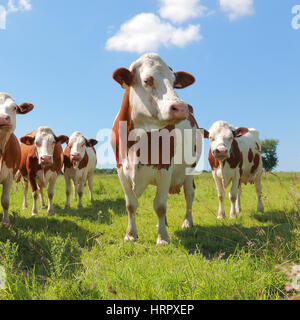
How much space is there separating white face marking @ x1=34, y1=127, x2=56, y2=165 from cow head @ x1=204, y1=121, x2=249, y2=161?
4.13 m

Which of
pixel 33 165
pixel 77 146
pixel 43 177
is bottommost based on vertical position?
pixel 43 177

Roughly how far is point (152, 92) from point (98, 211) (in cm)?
498

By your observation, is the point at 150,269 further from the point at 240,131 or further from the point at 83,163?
the point at 83,163

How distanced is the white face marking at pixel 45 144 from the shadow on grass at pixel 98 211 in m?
1.59

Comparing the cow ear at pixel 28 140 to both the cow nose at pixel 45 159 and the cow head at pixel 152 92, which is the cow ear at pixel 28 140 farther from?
the cow head at pixel 152 92

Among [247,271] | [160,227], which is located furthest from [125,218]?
[247,271]

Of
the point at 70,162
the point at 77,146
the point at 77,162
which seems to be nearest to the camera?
the point at 77,146

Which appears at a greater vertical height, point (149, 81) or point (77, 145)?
point (149, 81)

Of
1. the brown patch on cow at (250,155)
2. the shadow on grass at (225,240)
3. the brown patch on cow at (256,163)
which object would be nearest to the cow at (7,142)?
the shadow on grass at (225,240)

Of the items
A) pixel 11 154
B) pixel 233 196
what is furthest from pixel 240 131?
pixel 11 154

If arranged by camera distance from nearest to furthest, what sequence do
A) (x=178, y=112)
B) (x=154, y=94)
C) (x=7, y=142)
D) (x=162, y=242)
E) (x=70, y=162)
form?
(x=178, y=112)
(x=154, y=94)
(x=162, y=242)
(x=7, y=142)
(x=70, y=162)

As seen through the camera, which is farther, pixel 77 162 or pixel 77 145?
pixel 77 162

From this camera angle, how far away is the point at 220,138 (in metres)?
7.13
